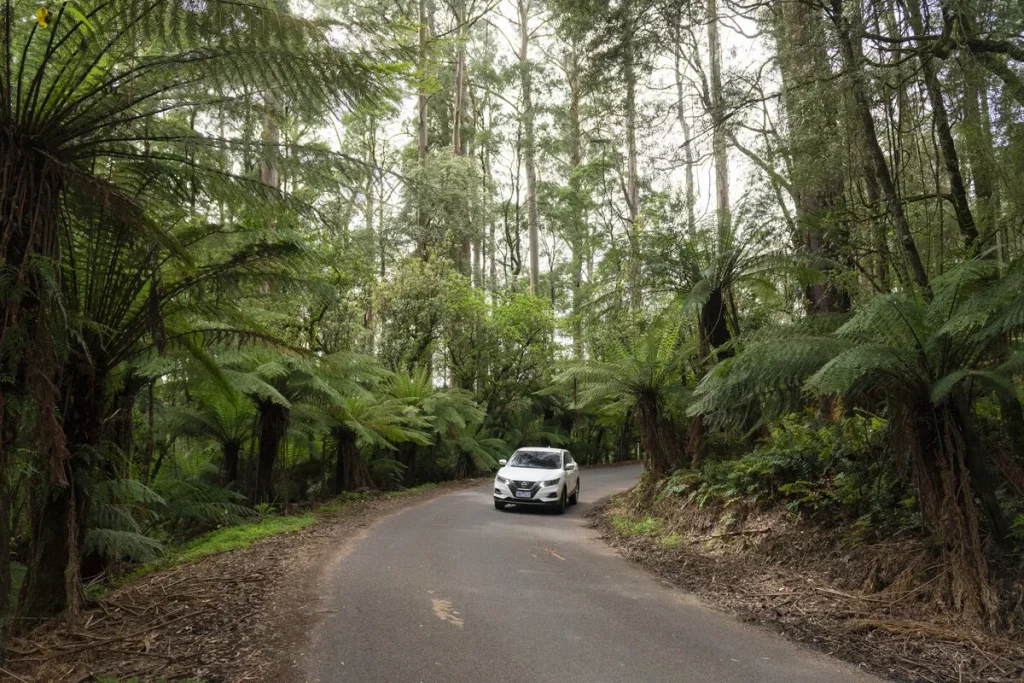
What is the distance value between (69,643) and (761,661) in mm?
4911

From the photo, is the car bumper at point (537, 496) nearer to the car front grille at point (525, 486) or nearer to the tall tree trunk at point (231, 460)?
the car front grille at point (525, 486)

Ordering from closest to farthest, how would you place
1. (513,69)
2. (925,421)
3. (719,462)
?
(925,421) < (719,462) < (513,69)

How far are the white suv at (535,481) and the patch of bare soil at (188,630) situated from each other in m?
6.08

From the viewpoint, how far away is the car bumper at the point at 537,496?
13.5m

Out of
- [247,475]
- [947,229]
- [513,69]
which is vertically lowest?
[247,475]

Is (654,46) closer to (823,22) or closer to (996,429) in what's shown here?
(823,22)

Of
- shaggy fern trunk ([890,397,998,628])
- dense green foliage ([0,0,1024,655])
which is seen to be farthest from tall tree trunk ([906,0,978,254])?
shaggy fern trunk ([890,397,998,628])

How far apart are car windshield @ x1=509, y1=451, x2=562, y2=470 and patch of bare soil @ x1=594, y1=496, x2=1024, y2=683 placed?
491 cm

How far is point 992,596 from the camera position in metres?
5.27

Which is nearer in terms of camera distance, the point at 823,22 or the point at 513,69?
the point at 823,22

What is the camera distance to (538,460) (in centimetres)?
1464

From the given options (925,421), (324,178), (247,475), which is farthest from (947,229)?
(247,475)

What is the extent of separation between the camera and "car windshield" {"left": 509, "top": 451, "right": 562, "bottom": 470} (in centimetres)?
1446

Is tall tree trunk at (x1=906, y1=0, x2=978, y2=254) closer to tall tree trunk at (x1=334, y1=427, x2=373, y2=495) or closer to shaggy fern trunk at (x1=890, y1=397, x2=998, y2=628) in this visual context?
shaggy fern trunk at (x1=890, y1=397, x2=998, y2=628)
